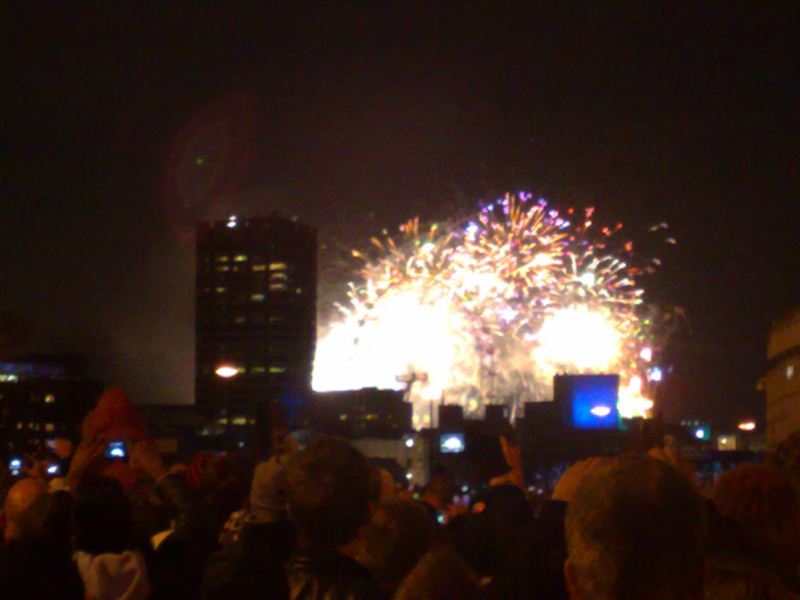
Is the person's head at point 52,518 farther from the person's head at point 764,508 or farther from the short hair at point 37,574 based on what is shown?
the person's head at point 764,508

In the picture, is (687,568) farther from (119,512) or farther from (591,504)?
(119,512)

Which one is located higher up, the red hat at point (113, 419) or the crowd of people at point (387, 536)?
the red hat at point (113, 419)

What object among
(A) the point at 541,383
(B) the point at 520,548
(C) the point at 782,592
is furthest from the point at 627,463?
(A) the point at 541,383

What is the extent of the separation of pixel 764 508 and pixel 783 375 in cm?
7162

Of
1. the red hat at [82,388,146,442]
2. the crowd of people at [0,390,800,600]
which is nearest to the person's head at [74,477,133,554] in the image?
the crowd of people at [0,390,800,600]

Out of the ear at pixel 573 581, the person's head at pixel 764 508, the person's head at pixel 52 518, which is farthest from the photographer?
the person's head at pixel 52 518

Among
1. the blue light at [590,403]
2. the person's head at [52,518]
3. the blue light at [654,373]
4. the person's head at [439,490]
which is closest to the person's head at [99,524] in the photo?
the person's head at [52,518]

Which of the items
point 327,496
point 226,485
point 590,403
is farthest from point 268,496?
point 590,403

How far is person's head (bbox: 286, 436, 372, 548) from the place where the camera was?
4367 millimetres

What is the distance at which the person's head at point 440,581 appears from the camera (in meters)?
3.46

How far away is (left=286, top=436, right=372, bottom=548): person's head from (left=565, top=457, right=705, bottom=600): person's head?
1.74 meters

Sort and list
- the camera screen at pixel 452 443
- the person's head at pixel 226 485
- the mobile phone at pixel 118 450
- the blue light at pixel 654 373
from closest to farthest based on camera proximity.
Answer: the person's head at pixel 226 485 → the mobile phone at pixel 118 450 → the camera screen at pixel 452 443 → the blue light at pixel 654 373

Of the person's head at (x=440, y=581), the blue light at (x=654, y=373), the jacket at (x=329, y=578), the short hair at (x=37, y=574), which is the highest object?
the blue light at (x=654, y=373)

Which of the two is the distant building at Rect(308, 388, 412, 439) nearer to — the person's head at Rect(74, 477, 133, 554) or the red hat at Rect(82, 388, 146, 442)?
the red hat at Rect(82, 388, 146, 442)
